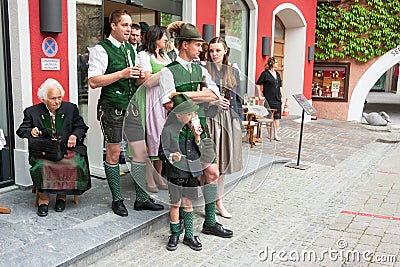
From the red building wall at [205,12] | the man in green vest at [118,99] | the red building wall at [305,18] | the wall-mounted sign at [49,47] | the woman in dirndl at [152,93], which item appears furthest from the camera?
the red building wall at [305,18]

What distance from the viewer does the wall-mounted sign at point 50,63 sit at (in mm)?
4285

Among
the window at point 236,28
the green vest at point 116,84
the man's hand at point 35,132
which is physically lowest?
the man's hand at point 35,132

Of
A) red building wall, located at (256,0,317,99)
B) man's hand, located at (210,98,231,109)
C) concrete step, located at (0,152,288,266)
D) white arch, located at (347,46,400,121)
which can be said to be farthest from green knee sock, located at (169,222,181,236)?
white arch, located at (347,46,400,121)

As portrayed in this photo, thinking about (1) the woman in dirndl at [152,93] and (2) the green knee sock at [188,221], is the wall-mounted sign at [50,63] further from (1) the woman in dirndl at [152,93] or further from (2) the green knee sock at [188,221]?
(2) the green knee sock at [188,221]

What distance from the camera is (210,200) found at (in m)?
3.68

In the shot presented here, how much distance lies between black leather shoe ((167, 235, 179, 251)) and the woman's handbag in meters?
1.16

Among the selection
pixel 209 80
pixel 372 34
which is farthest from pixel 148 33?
pixel 372 34

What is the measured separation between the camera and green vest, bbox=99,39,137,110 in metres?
3.54

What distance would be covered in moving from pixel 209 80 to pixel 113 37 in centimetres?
88

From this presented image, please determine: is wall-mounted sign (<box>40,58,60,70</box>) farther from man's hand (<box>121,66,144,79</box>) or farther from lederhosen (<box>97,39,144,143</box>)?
man's hand (<box>121,66,144,79</box>)

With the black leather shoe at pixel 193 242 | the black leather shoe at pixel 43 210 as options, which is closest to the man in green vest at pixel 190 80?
the black leather shoe at pixel 193 242

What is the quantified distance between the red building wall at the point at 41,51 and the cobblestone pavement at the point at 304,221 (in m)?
1.91

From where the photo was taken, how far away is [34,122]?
365 centimetres

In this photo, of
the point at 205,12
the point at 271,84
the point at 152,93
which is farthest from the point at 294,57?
the point at 152,93
